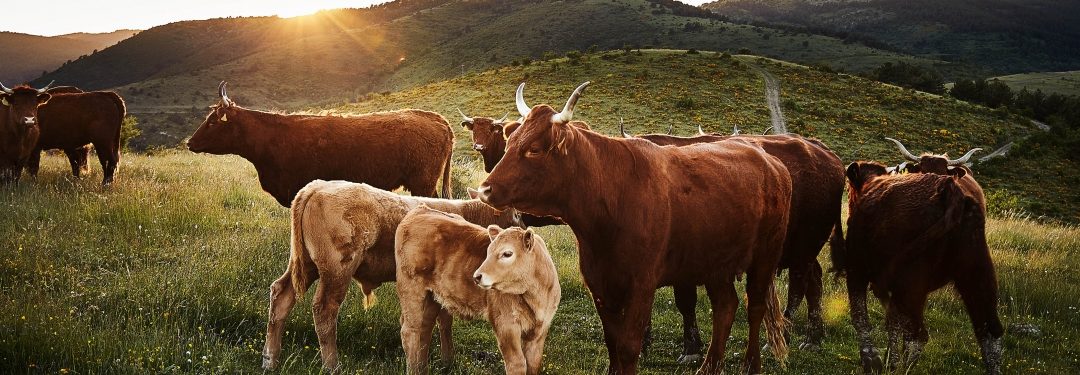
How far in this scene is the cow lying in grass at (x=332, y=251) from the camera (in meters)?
5.00

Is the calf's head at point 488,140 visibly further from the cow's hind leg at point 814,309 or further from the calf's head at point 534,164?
the calf's head at point 534,164

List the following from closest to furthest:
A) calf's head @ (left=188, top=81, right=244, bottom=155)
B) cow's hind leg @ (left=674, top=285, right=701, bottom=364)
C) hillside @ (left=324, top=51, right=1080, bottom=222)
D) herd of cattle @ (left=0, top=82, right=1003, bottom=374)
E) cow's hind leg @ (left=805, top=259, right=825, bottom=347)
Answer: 1. herd of cattle @ (left=0, top=82, right=1003, bottom=374)
2. cow's hind leg @ (left=674, top=285, right=701, bottom=364)
3. cow's hind leg @ (left=805, top=259, right=825, bottom=347)
4. calf's head @ (left=188, top=81, right=244, bottom=155)
5. hillside @ (left=324, top=51, right=1080, bottom=222)

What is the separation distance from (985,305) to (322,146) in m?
8.32

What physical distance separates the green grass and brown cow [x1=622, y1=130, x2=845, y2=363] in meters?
0.49

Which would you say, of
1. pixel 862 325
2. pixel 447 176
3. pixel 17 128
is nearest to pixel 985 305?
pixel 862 325

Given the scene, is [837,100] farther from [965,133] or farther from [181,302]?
[181,302]

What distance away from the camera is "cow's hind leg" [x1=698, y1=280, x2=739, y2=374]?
17.3ft

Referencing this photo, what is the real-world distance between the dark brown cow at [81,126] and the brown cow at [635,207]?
11.6m

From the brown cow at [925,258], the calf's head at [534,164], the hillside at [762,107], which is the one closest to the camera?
the calf's head at [534,164]

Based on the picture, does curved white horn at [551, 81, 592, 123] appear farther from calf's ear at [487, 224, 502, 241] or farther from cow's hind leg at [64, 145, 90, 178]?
cow's hind leg at [64, 145, 90, 178]

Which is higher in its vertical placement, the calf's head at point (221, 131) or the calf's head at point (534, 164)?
the calf's head at point (534, 164)

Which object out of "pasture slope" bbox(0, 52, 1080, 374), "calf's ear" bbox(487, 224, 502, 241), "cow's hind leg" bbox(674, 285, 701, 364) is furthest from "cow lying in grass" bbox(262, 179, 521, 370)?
"cow's hind leg" bbox(674, 285, 701, 364)

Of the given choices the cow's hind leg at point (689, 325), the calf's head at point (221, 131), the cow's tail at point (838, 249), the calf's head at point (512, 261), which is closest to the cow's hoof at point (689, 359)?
the cow's hind leg at point (689, 325)

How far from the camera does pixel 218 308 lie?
572 centimetres
